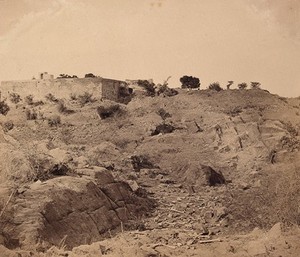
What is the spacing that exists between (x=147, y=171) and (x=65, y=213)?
4589 mm

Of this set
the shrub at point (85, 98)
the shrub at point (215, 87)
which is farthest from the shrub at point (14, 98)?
→ the shrub at point (215, 87)

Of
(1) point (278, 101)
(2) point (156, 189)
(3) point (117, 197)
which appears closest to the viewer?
(3) point (117, 197)

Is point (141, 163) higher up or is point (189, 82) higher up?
point (189, 82)

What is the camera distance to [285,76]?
8.05 metres

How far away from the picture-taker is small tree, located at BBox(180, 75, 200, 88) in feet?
71.9

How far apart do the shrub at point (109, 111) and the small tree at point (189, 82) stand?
647cm

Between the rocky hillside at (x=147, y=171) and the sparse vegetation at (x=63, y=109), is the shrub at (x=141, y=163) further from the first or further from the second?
the sparse vegetation at (x=63, y=109)

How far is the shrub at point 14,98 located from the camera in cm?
1841

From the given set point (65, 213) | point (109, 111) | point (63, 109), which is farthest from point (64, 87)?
point (65, 213)

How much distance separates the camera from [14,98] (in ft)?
60.9

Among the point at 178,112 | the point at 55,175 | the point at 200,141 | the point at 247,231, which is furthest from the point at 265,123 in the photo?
the point at 55,175

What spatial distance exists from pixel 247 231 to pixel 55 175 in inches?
118

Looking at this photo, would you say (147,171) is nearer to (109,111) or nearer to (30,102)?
(109,111)

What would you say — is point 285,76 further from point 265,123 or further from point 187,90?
point 187,90
